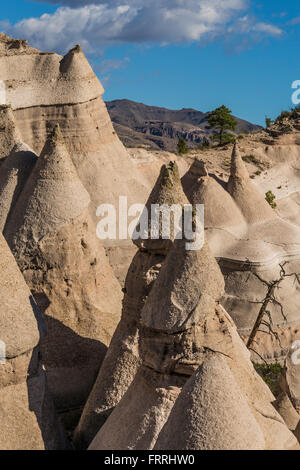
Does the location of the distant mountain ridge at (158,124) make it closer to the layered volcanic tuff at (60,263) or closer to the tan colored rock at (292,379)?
the tan colored rock at (292,379)

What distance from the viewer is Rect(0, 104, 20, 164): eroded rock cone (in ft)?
38.2

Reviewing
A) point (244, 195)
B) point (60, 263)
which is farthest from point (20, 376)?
point (244, 195)

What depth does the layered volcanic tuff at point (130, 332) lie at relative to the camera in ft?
25.8

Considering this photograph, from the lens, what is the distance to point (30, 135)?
648 inches

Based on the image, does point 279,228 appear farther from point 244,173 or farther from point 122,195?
point 122,195

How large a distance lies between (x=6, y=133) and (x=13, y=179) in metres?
1.87

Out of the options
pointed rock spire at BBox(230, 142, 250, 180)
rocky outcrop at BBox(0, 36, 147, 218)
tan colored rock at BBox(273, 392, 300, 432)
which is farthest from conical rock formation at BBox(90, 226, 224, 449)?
pointed rock spire at BBox(230, 142, 250, 180)

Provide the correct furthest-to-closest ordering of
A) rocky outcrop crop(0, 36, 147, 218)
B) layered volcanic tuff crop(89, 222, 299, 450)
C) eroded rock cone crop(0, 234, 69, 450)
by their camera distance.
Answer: rocky outcrop crop(0, 36, 147, 218) < eroded rock cone crop(0, 234, 69, 450) < layered volcanic tuff crop(89, 222, 299, 450)

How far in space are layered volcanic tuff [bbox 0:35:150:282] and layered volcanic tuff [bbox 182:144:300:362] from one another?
2823 millimetres

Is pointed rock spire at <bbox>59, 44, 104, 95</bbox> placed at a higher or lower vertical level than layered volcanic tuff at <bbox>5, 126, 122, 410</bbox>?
higher

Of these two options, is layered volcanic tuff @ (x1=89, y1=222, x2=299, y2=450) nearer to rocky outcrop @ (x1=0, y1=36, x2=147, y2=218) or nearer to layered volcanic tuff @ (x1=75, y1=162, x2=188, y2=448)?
layered volcanic tuff @ (x1=75, y1=162, x2=188, y2=448)

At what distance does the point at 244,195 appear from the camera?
1831cm

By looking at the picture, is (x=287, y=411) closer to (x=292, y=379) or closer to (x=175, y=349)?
(x=292, y=379)

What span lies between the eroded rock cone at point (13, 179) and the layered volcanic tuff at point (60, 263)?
2.55ft
